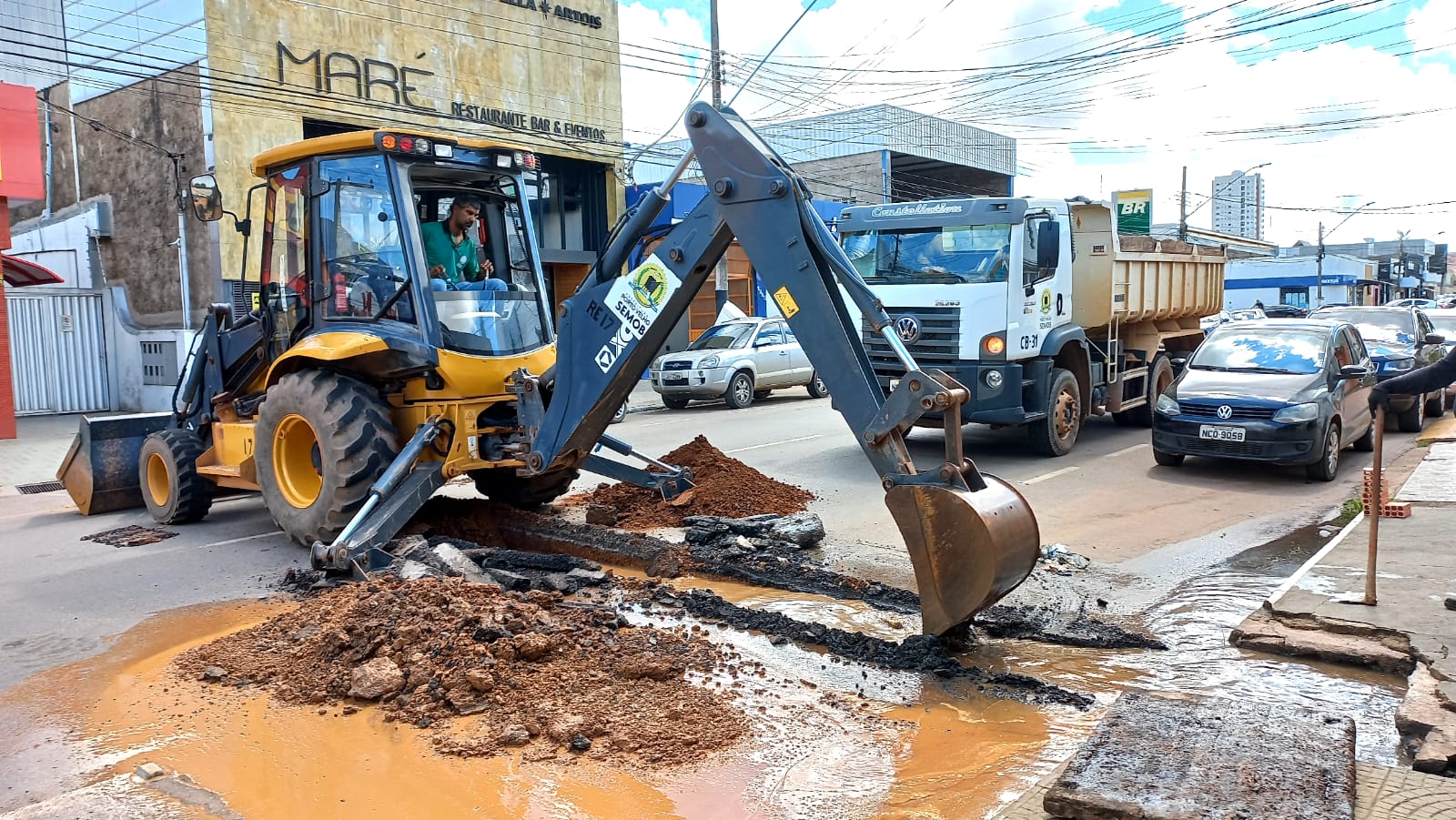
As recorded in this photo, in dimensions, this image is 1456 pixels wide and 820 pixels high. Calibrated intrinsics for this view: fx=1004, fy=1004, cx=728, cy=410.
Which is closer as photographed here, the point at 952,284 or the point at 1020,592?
the point at 1020,592

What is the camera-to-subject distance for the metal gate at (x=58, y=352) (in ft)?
61.7

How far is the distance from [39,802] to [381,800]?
1310 millimetres

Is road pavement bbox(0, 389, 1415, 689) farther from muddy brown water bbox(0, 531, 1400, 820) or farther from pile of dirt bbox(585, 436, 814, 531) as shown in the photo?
muddy brown water bbox(0, 531, 1400, 820)

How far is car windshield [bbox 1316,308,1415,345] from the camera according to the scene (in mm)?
17250

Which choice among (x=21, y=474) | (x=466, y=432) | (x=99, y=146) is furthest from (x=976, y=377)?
(x=99, y=146)

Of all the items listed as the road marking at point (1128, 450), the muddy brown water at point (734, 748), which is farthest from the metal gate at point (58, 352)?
the road marking at point (1128, 450)

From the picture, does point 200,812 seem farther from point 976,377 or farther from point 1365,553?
point 976,377

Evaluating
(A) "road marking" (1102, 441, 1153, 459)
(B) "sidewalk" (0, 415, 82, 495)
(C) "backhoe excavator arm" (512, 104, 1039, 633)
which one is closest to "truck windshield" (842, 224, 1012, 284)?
(A) "road marking" (1102, 441, 1153, 459)

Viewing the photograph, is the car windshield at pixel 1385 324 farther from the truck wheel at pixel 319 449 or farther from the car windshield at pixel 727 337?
the truck wheel at pixel 319 449

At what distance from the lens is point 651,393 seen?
79.9ft

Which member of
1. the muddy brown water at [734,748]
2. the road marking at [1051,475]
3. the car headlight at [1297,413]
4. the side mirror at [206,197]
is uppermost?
the side mirror at [206,197]

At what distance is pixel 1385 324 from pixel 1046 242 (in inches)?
396

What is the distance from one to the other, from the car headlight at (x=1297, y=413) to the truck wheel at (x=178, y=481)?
10337mm

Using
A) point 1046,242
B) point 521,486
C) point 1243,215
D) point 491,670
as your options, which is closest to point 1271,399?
point 1046,242
